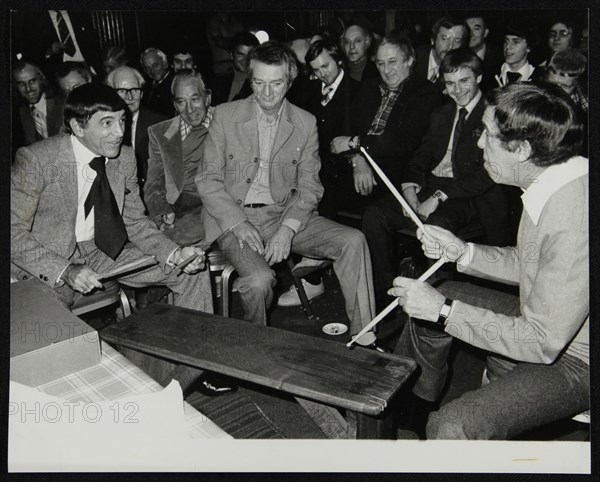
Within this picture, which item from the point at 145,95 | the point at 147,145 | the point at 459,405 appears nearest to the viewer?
the point at 459,405

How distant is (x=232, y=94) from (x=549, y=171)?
8.44ft

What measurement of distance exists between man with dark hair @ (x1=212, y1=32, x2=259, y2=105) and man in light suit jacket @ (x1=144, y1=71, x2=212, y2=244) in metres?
0.61

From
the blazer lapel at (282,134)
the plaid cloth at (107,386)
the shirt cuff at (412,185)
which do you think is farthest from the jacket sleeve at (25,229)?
the shirt cuff at (412,185)

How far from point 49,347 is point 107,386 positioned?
17cm

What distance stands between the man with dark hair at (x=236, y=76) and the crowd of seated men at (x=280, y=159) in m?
0.02

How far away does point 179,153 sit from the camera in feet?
10.3

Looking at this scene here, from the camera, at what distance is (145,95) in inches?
146

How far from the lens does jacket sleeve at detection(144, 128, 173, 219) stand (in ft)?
10.1

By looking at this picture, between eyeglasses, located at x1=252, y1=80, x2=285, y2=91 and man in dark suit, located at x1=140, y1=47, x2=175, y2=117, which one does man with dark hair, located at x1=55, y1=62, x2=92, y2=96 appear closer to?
man in dark suit, located at x1=140, y1=47, x2=175, y2=117

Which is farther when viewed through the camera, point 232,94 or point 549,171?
point 232,94

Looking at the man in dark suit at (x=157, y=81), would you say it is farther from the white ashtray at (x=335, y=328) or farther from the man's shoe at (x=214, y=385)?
the man's shoe at (x=214, y=385)

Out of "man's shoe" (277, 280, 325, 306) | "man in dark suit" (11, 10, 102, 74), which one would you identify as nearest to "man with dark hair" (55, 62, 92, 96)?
"man in dark suit" (11, 10, 102, 74)
